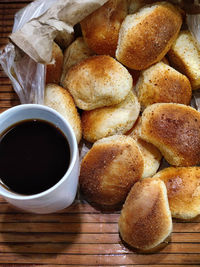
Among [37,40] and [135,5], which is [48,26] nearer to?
[37,40]

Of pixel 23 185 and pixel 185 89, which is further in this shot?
pixel 185 89

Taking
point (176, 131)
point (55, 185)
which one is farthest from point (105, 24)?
point (55, 185)

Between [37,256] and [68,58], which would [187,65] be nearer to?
[68,58]

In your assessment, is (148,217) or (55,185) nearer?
(55,185)

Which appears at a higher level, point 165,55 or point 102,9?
point 102,9

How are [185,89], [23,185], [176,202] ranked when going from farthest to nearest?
[185,89], [176,202], [23,185]

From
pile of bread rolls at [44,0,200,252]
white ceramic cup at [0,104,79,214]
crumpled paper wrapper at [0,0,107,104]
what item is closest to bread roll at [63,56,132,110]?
pile of bread rolls at [44,0,200,252]

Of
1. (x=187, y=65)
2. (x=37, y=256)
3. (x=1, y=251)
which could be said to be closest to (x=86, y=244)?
(x=37, y=256)

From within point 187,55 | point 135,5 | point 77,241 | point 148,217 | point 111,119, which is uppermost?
point 135,5
